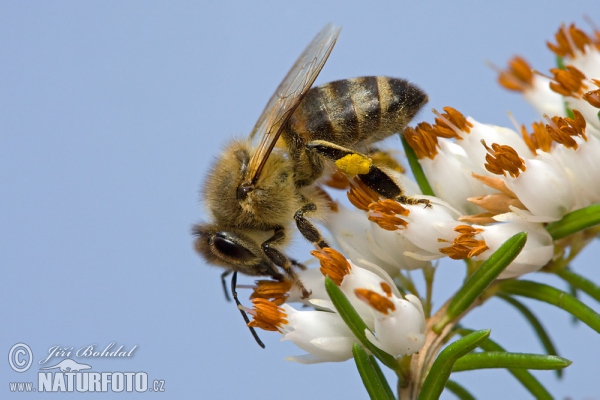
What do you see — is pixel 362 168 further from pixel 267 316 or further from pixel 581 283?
pixel 581 283

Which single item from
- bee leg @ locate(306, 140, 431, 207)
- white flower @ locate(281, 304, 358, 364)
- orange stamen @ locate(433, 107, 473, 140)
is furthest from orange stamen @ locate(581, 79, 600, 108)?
white flower @ locate(281, 304, 358, 364)

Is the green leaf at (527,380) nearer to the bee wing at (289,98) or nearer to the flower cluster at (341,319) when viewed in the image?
the flower cluster at (341,319)

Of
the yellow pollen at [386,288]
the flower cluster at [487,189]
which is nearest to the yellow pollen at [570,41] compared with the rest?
the flower cluster at [487,189]

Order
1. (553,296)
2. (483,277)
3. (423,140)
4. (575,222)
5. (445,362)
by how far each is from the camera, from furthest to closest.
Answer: (423,140) → (553,296) → (575,222) → (483,277) → (445,362)

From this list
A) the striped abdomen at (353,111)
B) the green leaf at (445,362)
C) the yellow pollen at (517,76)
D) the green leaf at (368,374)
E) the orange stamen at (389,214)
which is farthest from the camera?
the yellow pollen at (517,76)

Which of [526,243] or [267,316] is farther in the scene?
[267,316]

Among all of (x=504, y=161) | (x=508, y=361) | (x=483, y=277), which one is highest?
(x=504, y=161)

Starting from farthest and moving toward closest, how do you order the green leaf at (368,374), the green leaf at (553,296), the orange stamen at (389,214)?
1. the orange stamen at (389,214)
2. the green leaf at (553,296)
3. the green leaf at (368,374)

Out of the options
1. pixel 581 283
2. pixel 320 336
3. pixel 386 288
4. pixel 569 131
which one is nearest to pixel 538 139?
pixel 569 131
